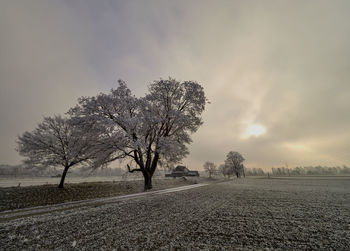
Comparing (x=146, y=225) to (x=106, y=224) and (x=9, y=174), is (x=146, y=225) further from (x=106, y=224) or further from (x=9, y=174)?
(x=9, y=174)

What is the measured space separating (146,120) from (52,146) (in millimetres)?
16375

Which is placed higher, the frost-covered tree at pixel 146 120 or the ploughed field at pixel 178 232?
the frost-covered tree at pixel 146 120

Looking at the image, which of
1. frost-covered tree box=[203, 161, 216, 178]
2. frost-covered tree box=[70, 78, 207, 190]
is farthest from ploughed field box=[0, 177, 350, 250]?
frost-covered tree box=[203, 161, 216, 178]

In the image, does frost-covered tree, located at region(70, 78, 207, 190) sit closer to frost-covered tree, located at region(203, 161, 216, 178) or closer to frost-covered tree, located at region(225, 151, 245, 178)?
frost-covered tree, located at region(225, 151, 245, 178)

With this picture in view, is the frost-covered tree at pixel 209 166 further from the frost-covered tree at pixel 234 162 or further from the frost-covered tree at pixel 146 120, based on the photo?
the frost-covered tree at pixel 146 120

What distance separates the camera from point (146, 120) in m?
14.3

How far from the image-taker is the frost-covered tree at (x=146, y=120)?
13039mm

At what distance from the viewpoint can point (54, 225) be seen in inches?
190

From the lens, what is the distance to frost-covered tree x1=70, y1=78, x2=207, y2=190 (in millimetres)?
13039

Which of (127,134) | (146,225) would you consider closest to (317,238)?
(146,225)

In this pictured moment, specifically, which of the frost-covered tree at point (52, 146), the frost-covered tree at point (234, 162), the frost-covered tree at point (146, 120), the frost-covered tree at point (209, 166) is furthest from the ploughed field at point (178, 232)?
the frost-covered tree at point (209, 166)

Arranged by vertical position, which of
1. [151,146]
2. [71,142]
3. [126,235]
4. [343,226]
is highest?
[71,142]

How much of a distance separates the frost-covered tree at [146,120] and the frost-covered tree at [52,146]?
6815mm

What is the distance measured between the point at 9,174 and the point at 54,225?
359 ft
